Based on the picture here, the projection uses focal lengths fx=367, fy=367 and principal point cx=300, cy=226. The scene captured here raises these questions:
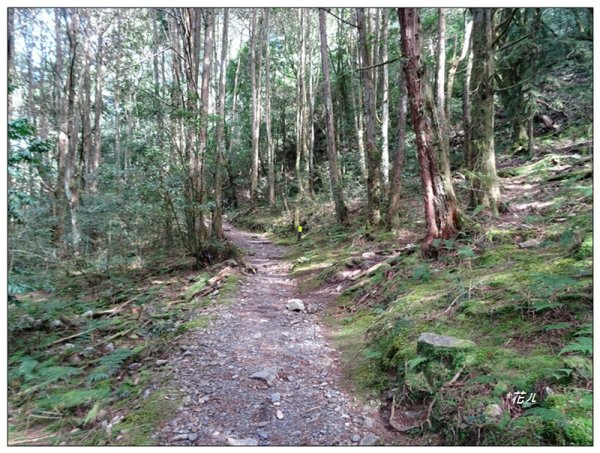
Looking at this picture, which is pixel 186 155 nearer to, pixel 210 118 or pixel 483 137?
pixel 210 118

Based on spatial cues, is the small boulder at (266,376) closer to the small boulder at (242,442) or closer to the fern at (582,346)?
the small boulder at (242,442)

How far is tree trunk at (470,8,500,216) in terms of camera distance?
287 inches

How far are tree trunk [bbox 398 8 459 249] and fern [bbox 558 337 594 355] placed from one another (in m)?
3.65

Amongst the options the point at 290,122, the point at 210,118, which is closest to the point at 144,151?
the point at 210,118

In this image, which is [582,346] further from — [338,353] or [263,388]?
[263,388]

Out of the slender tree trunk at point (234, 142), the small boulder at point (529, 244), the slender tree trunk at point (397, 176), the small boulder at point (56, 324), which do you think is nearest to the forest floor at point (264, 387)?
the small boulder at point (56, 324)


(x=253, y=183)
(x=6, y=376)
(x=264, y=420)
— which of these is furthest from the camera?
(x=253, y=183)

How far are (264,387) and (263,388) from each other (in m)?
0.02

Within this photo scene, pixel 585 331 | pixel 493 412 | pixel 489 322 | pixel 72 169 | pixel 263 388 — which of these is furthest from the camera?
pixel 72 169

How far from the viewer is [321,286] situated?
776cm

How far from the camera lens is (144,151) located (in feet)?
29.8

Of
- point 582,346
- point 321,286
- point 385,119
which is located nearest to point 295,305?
point 321,286
